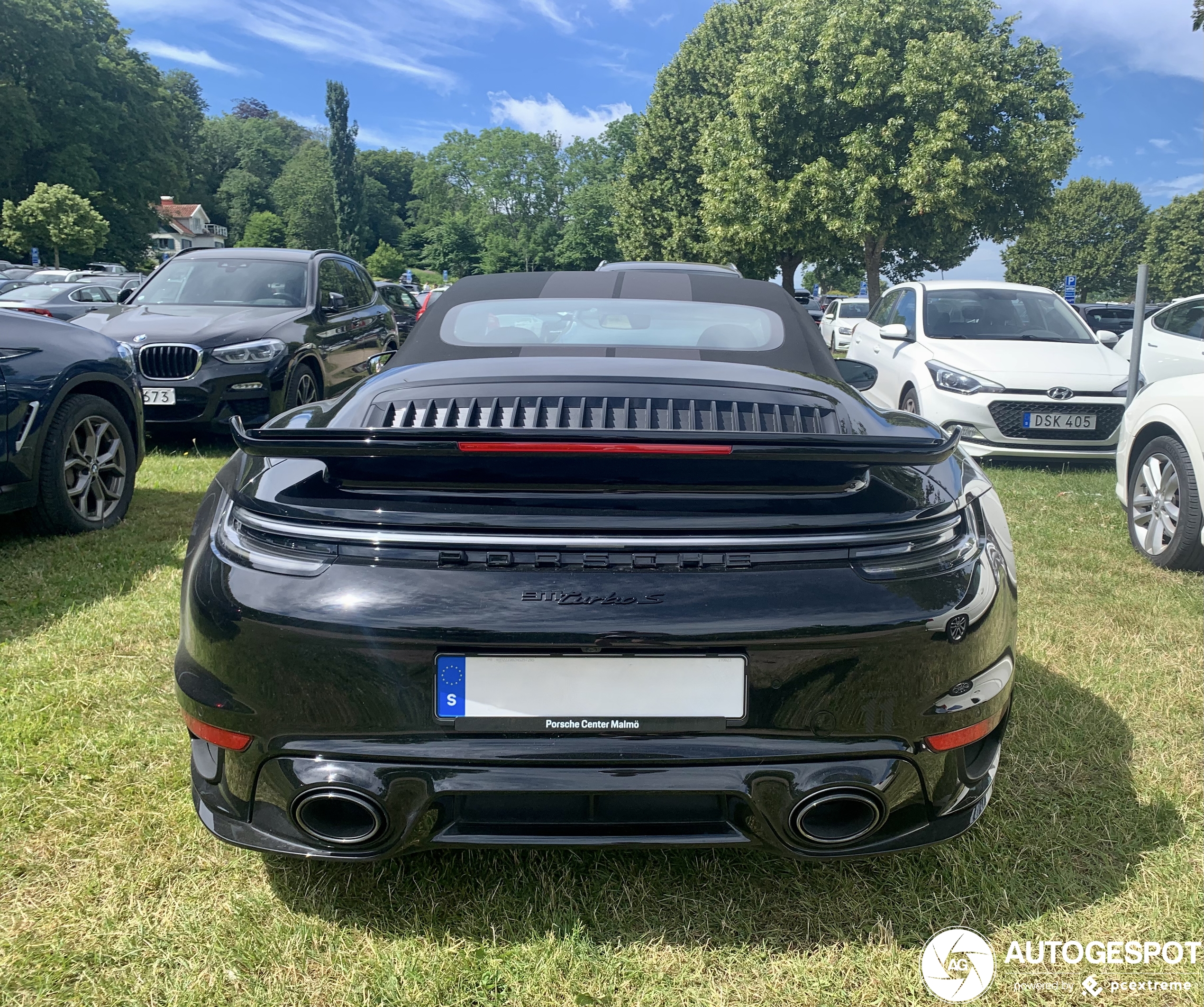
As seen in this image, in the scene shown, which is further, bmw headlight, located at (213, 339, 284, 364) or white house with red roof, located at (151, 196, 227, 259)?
white house with red roof, located at (151, 196, 227, 259)

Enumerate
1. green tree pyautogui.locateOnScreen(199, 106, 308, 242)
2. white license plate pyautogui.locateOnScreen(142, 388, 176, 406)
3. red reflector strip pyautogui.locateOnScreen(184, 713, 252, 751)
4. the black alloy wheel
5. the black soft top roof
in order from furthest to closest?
1. green tree pyautogui.locateOnScreen(199, 106, 308, 242)
2. the black alloy wheel
3. white license plate pyautogui.locateOnScreen(142, 388, 176, 406)
4. the black soft top roof
5. red reflector strip pyautogui.locateOnScreen(184, 713, 252, 751)

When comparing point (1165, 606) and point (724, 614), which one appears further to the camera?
point (1165, 606)

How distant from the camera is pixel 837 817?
73.7 inches

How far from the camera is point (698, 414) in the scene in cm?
209

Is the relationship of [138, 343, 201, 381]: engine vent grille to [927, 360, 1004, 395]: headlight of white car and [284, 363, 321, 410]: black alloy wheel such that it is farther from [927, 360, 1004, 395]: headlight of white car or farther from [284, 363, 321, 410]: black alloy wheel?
[927, 360, 1004, 395]: headlight of white car

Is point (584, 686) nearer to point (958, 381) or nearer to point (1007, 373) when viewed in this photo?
point (958, 381)

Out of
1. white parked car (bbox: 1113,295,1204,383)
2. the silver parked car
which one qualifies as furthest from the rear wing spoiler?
the silver parked car

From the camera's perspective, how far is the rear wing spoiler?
1.73m

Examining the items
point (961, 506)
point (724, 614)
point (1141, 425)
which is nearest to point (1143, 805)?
point (961, 506)

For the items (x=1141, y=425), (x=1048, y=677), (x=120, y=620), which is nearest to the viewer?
(x=1048, y=677)

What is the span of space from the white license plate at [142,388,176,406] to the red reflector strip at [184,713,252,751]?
625 cm

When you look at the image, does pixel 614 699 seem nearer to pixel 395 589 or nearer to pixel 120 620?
pixel 395 589

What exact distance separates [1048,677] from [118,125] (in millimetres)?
60496

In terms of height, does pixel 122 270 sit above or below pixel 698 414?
below
